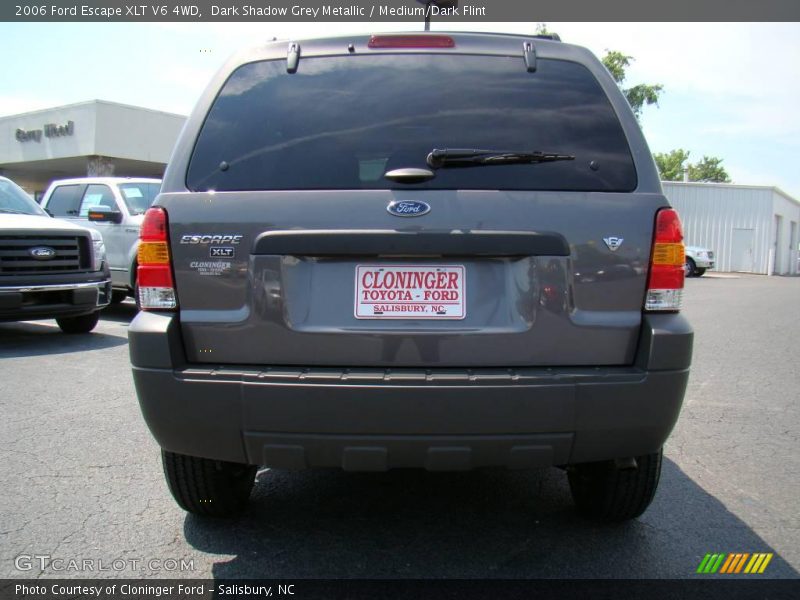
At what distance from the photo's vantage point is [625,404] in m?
2.37

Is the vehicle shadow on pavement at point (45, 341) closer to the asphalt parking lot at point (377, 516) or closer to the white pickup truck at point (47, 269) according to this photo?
the white pickup truck at point (47, 269)

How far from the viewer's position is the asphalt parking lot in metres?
2.68

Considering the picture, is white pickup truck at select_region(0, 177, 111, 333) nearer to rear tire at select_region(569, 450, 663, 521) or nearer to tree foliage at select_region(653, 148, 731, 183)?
rear tire at select_region(569, 450, 663, 521)

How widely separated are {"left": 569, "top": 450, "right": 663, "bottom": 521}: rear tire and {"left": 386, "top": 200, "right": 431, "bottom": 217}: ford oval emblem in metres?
1.36

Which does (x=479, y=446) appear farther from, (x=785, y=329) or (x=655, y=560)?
A: (x=785, y=329)

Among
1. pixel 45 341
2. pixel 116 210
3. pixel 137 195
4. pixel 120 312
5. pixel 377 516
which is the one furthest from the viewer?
pixel 120 312

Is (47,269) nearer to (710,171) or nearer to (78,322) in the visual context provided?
(78,322)

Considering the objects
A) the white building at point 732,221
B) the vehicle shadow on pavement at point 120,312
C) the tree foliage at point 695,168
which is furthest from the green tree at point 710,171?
the vehicle shadow on pavement at point 120,312

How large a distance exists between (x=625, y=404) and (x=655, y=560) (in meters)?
0.83

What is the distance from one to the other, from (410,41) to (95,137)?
27.0m

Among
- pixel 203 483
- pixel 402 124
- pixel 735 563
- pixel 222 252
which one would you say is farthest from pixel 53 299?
pixel 735 563

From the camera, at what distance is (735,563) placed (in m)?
2.74

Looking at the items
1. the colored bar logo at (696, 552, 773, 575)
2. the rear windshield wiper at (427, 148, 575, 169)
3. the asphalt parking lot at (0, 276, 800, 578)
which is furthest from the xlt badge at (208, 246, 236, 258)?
the colored bar logo at (696, 552, 773, 575)


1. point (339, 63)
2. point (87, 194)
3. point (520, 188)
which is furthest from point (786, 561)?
point (87, 194)
